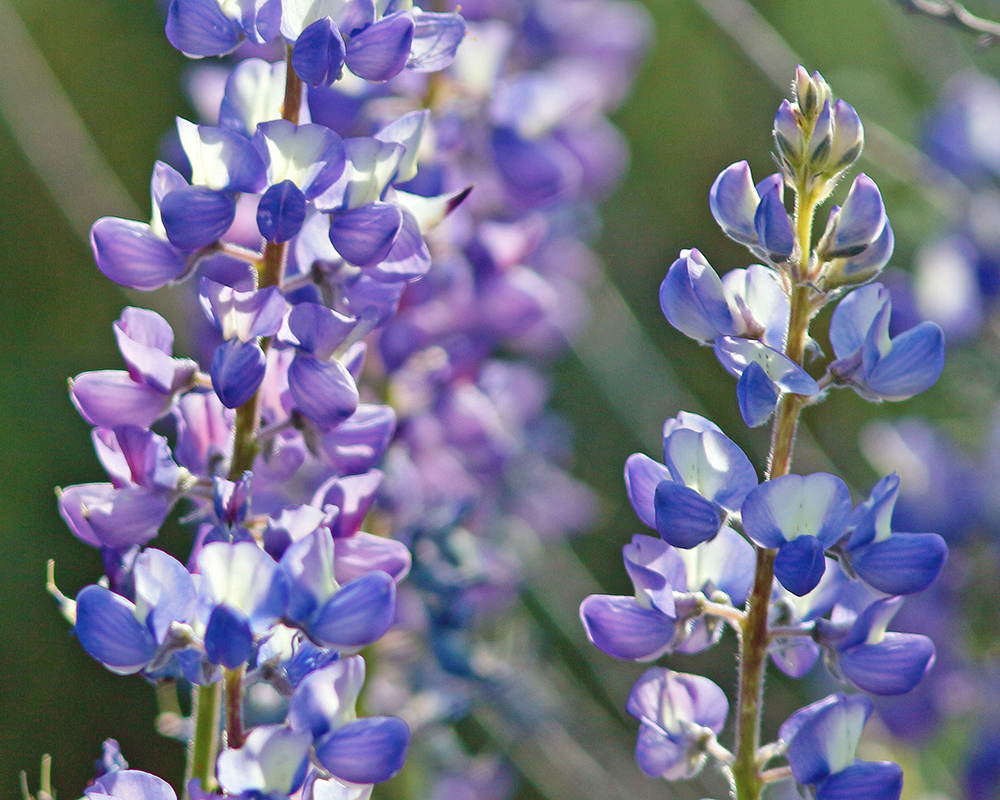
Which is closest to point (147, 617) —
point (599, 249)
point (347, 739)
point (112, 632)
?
point (112, 632)

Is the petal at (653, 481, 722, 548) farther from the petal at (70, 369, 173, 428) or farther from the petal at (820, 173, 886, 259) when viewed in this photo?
the petal at (70, 369, 173, 428)

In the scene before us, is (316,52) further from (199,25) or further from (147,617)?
(147,617)

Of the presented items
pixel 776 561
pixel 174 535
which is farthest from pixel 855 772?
pixel 174 535

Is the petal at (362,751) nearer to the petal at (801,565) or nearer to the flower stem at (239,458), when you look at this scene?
the flower stem at (239,458)

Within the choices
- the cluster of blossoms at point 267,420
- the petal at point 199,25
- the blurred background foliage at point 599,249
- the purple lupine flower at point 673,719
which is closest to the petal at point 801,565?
the purple lupine flower at point 673,719

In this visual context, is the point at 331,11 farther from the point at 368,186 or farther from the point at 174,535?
the point at 174,535

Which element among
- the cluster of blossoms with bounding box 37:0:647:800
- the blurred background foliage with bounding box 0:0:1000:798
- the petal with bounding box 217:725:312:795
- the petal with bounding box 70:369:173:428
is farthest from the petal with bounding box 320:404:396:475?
the blurred background foliage with bounding box 0:0:1000:798
